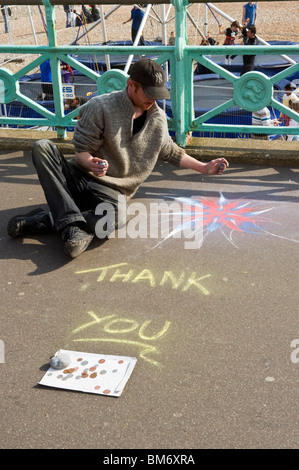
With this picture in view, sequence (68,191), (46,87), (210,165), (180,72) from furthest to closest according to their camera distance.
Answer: (46,87) < (180,72) < (210,165) < (68,191)

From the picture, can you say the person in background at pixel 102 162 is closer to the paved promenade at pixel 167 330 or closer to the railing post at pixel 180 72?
the paved promenade at pixel 167 330

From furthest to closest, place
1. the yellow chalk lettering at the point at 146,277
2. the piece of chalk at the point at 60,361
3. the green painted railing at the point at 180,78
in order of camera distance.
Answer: the green painted railing at the point at 180,78 → the yellow chalk lettering at the point at 146,277 → the piece of chalk at the point at 60,361

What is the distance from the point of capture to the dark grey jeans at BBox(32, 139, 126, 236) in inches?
149

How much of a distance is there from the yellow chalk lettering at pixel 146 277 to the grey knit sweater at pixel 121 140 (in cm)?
84

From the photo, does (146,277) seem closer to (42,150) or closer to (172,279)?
(172,279)

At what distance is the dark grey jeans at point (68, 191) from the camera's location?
3773 mm

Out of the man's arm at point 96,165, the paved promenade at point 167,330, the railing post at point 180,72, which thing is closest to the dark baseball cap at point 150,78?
the man's arm at point 96,165

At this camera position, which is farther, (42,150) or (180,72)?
(180,72)

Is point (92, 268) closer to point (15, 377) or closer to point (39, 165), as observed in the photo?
point (39, 165)

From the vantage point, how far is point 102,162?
12.4 feet

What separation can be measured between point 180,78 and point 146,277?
234cm

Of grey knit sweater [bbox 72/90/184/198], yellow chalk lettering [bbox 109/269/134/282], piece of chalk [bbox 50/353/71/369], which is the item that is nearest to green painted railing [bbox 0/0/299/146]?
grey knit sweater [bbox 72/90/184/198]

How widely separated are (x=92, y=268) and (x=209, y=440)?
5.33ft

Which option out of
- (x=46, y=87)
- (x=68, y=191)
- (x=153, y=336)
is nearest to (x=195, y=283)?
(x=153, y=336)
